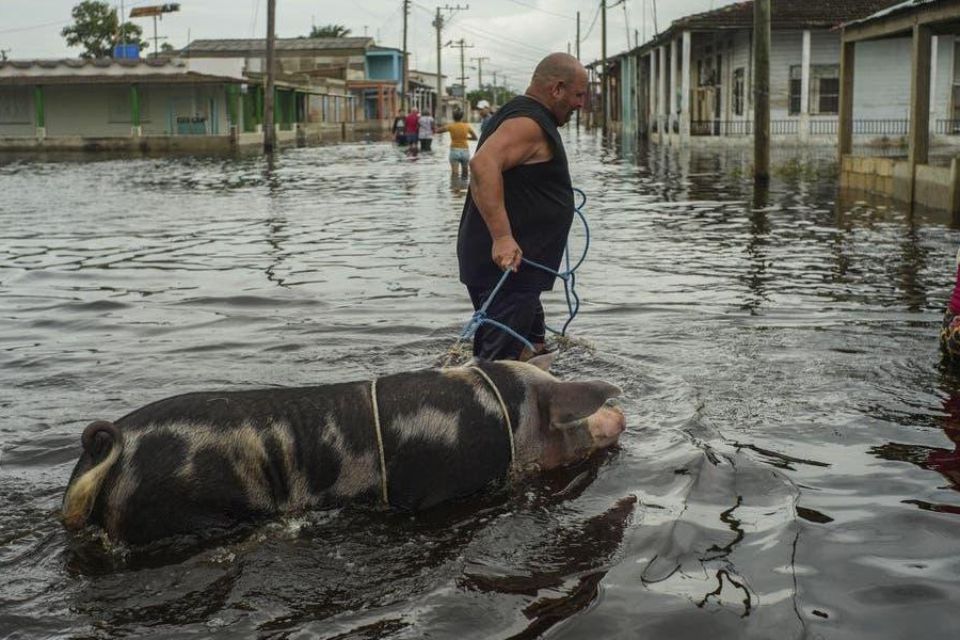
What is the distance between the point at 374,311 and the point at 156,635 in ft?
19.0

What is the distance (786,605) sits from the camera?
364 cm

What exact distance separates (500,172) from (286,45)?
9659 cm

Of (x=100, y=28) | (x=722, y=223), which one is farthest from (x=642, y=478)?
(x=100, y=28)

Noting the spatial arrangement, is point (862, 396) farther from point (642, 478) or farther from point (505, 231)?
point (505, 231)

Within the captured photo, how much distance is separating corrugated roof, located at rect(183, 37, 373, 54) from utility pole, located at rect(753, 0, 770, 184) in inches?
3088

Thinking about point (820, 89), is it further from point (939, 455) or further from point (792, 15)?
point (939, 455)

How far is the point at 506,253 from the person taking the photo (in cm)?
568

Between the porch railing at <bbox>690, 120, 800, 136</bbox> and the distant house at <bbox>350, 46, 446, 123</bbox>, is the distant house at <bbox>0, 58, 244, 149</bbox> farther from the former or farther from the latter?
the distant house at <bbox>350, 46, 446, 123</bbox>

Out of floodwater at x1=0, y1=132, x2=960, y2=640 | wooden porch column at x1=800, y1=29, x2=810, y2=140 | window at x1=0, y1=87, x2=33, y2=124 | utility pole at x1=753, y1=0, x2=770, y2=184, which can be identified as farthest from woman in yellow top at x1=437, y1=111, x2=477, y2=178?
window at x1=0, y1=87, x2=33, y2=124

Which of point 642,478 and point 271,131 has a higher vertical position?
point 271,131

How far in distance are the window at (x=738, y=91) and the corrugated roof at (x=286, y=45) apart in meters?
59.2

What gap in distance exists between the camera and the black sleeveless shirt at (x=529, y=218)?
5.95 meters

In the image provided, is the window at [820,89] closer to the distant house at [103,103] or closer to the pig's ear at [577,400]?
the distant house at [103,103]

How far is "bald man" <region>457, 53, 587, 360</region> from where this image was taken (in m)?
5.70
